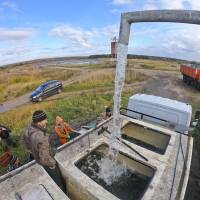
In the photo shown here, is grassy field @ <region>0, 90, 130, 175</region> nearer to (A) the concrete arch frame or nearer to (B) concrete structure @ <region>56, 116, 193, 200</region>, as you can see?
(B) concrete structure @ <region>56, 116, 193, 200</region>

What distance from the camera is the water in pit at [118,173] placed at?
4.14 m

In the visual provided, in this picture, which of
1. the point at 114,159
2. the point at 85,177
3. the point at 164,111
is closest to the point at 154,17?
the point at 114,159

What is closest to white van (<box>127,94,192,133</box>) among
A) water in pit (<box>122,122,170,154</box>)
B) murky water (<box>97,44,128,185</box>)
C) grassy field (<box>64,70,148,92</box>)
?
water in pit (<box>122,122,170,154</box>)

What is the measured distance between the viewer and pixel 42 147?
13.8ft

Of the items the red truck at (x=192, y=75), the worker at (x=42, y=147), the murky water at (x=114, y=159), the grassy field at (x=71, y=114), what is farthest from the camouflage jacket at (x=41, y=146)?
the red truck at (x=192, y=75)

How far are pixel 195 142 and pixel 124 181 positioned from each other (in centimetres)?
468

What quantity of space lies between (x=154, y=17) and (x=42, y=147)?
2.97 meters

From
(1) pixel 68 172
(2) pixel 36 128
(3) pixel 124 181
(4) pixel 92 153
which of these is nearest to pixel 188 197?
(3) pixel 124 181

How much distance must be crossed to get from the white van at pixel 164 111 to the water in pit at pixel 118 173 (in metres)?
2.21

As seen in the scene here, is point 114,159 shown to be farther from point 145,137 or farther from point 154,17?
point 154,17

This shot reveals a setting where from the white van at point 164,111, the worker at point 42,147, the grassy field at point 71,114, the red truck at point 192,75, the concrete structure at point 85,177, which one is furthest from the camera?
the red truck at point 192,75

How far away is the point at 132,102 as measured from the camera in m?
7.80

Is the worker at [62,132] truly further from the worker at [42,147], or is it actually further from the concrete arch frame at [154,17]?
the concrete arch frame at [154,17]

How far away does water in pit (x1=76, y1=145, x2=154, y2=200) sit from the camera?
414 cm
